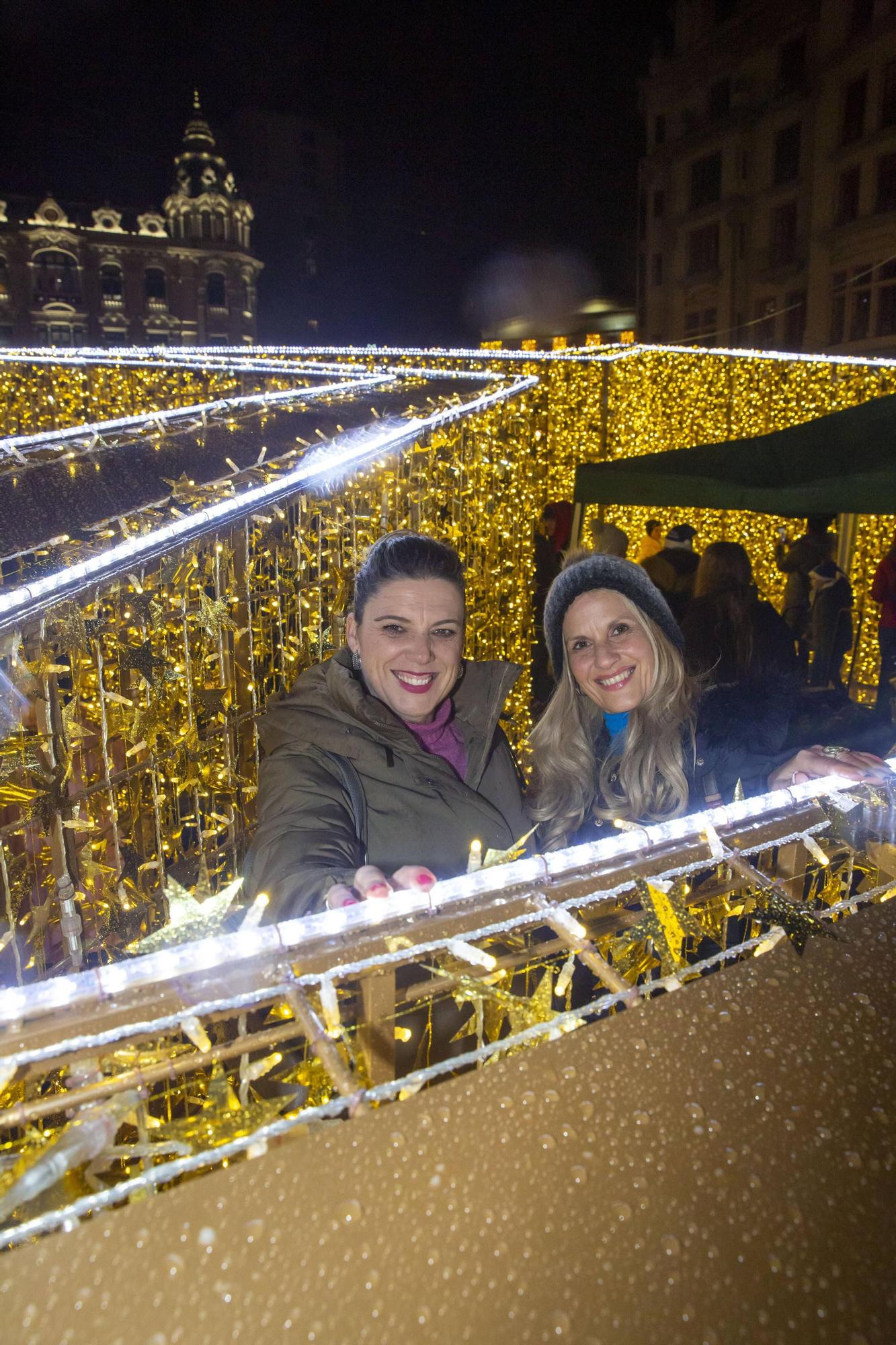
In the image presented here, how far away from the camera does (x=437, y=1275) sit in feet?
1.51

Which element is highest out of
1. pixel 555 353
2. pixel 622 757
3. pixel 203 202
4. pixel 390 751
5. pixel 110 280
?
pixel 203 202

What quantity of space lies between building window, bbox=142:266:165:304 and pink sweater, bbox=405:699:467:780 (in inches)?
2056

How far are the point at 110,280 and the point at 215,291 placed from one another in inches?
236

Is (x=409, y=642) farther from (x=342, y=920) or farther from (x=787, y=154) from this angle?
(x=787, y=154)

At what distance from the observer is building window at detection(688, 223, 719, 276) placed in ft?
79.3

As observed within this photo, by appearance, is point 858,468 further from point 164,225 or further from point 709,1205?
point 164,225

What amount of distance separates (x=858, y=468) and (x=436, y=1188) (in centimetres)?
510

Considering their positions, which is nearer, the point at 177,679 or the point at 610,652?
the point at 177,679

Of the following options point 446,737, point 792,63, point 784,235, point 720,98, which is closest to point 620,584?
point 446,737

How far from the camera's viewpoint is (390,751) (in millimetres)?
1921

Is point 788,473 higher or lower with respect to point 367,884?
higher

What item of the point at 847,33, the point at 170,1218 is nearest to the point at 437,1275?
the point at 170,1218

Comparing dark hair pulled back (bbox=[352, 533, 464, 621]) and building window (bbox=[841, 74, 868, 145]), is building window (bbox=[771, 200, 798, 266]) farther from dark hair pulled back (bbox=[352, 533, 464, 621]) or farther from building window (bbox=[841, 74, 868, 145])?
dark hair pulled back (bbox=[352, 533, 464, 621])

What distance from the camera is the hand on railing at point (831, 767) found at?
3.38ft
